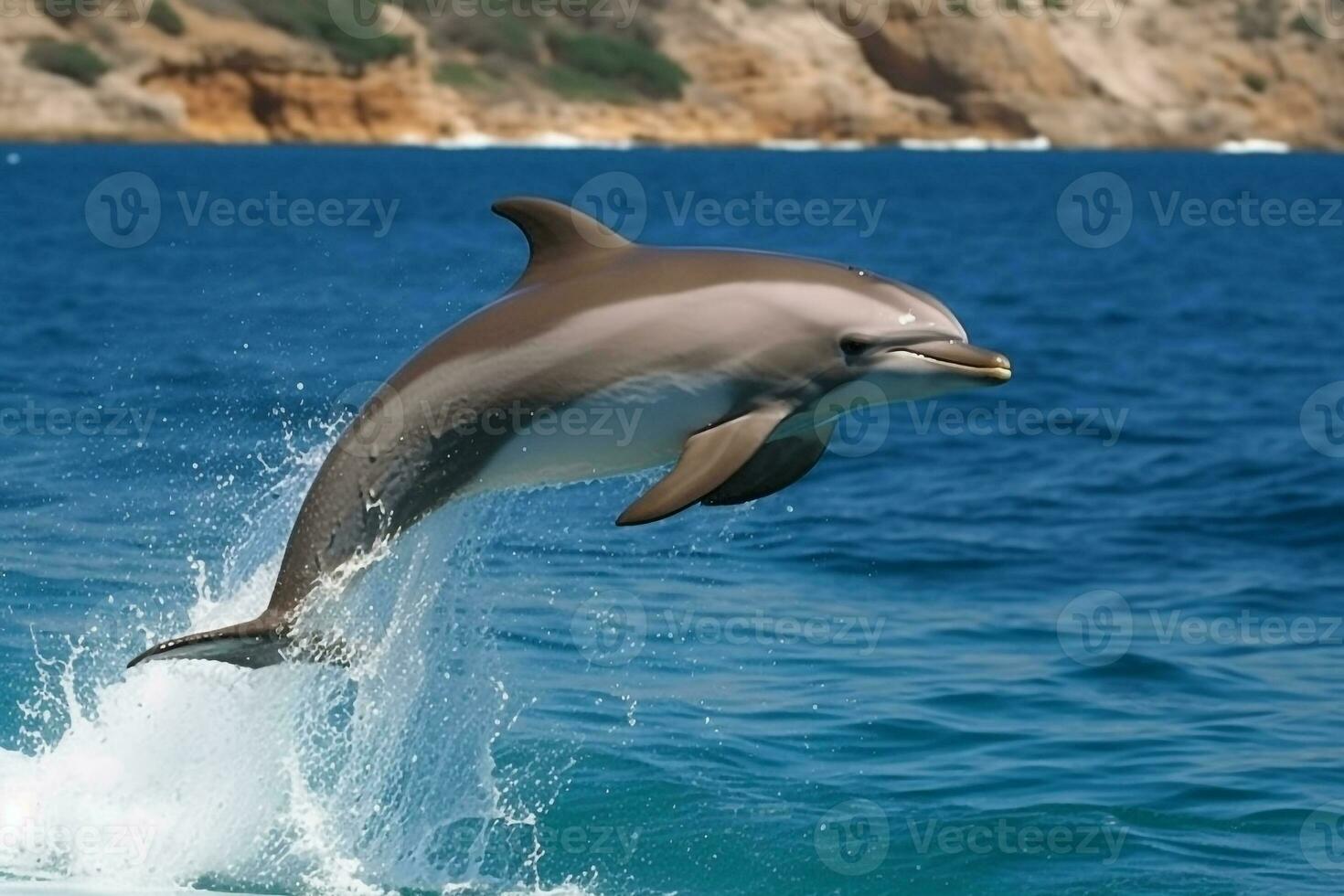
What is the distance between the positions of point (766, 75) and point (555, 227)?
112 metres

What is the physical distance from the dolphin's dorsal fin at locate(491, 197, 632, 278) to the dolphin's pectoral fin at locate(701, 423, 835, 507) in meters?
0.89

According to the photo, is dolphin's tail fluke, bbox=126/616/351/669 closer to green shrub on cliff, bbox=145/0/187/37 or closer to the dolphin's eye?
the dolphin's eye

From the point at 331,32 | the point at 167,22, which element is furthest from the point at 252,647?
the point at 331,32

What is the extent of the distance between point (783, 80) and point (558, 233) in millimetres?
112767

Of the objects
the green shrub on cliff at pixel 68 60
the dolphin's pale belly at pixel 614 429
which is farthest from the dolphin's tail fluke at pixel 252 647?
the green shrub on cliff at pixel 68 60

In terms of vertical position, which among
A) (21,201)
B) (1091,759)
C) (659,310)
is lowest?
(21,201)

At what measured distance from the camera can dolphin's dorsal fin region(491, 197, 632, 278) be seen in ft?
23.0

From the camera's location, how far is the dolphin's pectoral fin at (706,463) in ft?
20.6

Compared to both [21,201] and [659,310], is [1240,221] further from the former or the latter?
[659,310]

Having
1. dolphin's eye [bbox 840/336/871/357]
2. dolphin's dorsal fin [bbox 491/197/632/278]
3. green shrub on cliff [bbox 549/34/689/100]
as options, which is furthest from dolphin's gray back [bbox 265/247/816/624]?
green shrub on cliff [bbox 549/34/689/100]

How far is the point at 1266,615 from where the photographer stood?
12383 millimetres

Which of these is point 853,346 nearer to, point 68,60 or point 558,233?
point 558,233

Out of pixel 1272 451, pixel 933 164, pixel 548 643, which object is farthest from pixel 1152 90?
pixel 548 643

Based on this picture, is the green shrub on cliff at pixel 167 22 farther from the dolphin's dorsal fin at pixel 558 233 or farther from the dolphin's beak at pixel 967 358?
the dolphin's beak at pixel 967 358
